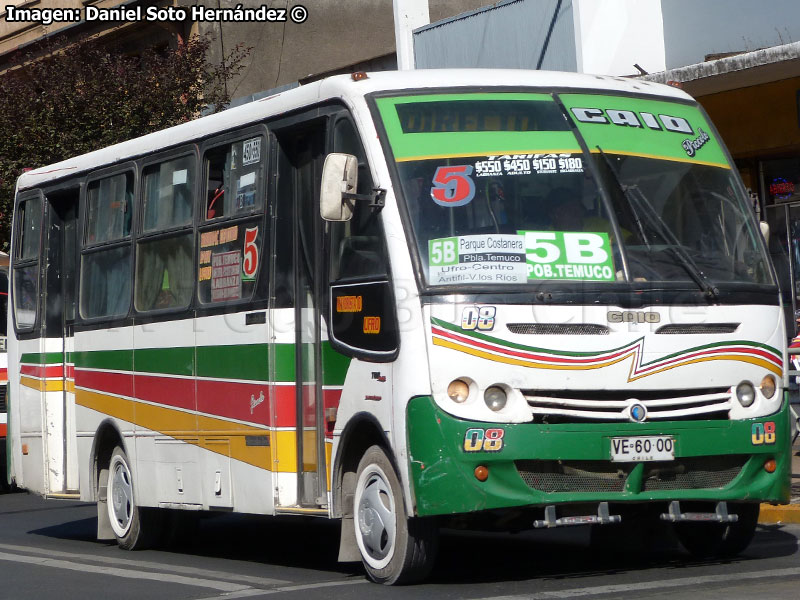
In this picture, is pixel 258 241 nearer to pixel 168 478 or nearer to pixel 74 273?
pixel 168 478

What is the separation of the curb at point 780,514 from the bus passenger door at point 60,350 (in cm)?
549

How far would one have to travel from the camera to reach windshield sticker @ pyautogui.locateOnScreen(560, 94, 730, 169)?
8719 millimetres

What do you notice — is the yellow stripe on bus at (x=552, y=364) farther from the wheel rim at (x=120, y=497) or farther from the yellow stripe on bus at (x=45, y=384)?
the yellow stripe on bus at (x=45, y=384)

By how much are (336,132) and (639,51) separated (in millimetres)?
8512

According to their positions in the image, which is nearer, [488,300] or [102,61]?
[488,300]

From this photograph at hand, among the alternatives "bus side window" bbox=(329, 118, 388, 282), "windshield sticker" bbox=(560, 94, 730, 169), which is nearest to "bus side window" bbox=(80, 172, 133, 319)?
"bus side window" bbox=(329, 118, 388, 282)

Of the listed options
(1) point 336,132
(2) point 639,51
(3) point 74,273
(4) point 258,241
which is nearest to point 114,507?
(3) point 74,273

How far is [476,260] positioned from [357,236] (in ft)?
2.85

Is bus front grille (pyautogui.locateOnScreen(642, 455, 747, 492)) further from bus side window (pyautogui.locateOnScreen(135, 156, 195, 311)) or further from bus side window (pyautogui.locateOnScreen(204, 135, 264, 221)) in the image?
bus side window (pyautogui.locateOnScreen(135, 156, 195, 311))

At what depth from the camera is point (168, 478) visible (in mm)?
10875

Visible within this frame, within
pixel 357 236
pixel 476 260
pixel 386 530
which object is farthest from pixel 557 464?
pixel 357 236

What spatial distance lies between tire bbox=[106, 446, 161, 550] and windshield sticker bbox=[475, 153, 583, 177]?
4465mm

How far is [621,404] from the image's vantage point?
8.05 metres

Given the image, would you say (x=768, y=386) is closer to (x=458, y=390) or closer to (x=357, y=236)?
(x=458, y=390)
